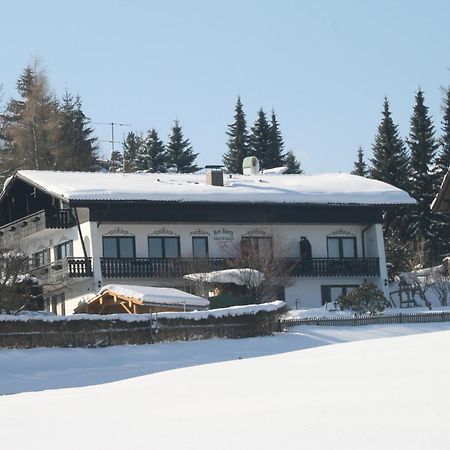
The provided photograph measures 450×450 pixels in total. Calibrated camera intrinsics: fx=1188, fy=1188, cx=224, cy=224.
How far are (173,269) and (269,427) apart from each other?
37450 millimetres

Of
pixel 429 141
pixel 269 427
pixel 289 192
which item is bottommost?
pixel 269 427

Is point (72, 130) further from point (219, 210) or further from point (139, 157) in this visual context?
point (219, 210)

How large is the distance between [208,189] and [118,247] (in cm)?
500

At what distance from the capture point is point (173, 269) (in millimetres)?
50625

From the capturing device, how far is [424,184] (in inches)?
2714

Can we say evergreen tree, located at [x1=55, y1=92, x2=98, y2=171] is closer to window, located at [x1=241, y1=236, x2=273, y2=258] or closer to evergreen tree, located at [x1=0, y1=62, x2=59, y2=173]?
evergreen tree, located at [x1=0, y1=62, x2=59, y2=173]

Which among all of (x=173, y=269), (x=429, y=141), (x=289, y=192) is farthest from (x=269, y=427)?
(x=429, y=141)

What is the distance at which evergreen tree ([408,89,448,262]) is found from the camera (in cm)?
6781

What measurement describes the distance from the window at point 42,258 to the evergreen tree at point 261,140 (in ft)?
104

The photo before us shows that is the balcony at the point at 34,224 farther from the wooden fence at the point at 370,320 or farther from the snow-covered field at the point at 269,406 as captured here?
the snow-covered field at the point at 269,406

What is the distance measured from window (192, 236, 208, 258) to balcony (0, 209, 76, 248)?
541cm

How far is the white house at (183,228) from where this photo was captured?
50625mm

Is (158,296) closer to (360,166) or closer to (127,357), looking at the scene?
(127,357)

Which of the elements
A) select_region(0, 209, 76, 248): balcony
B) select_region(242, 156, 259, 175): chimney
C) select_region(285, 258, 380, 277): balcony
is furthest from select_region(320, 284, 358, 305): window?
select_region(242, 156, 259, 175): chimney
